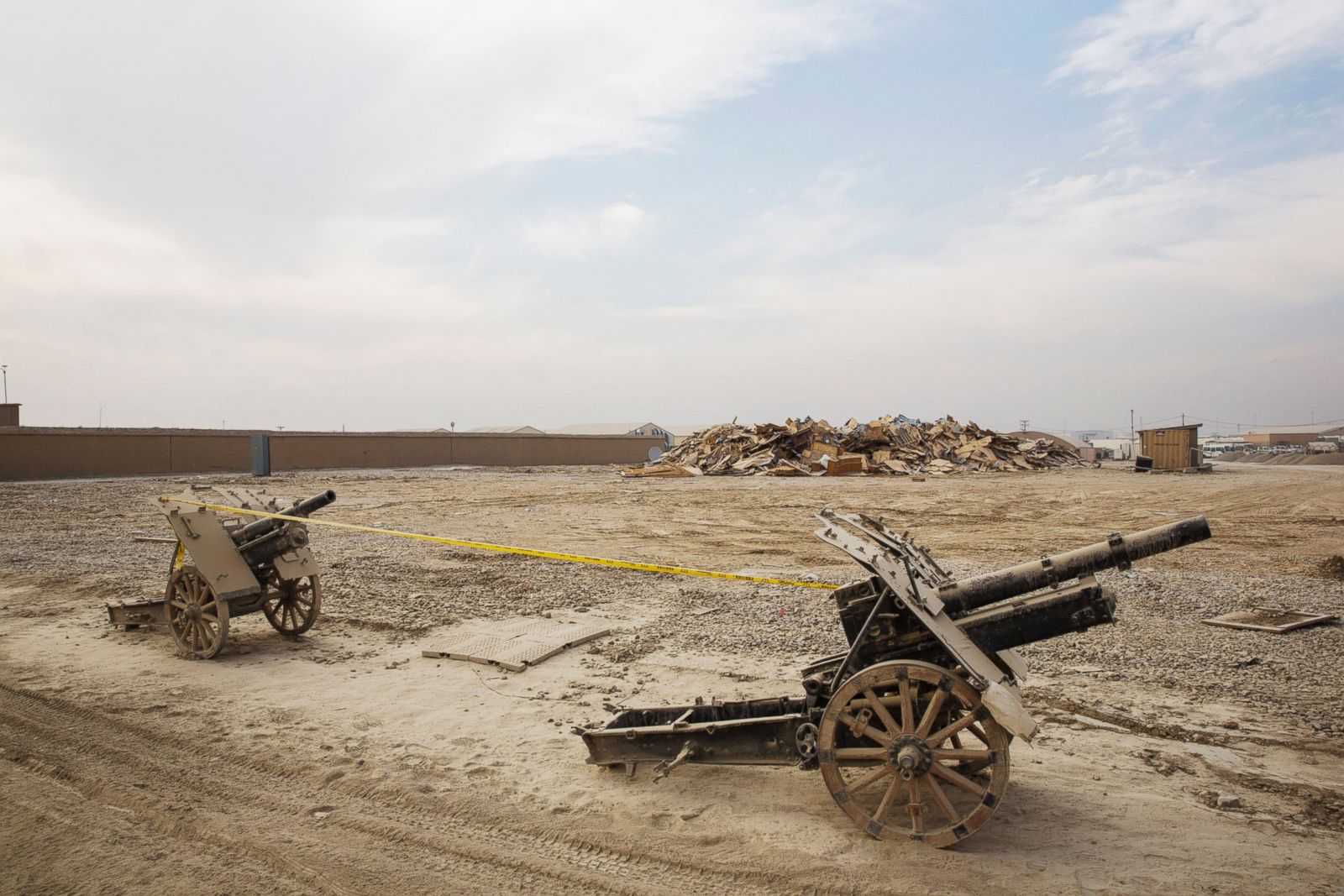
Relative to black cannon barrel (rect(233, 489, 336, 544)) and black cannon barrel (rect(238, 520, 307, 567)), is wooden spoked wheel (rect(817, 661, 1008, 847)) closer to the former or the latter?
black cannon barrel (rect(233, 489, 336, 544))

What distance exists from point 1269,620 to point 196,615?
9.23m

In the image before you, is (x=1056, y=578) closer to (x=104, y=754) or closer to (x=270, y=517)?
(x=104, y=754)

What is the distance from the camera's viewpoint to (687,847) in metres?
3.76

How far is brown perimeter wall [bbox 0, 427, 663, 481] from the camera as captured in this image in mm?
29141

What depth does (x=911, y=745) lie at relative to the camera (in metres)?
3.55

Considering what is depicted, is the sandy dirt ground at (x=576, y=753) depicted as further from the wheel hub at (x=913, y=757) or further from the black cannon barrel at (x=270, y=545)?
the black cannon barrel at (x=270, y=545)

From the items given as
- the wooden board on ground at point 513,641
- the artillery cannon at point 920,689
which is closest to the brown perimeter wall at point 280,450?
the wooden board on ground at point 513,641

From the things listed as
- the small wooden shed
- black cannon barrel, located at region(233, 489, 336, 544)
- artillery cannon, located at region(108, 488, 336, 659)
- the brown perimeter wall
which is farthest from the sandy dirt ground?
the small wooden shed

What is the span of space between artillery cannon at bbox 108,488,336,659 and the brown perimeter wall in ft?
90.2

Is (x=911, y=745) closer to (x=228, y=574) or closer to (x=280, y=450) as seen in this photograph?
(x=228, y=574)

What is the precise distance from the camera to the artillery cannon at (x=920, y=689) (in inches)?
139

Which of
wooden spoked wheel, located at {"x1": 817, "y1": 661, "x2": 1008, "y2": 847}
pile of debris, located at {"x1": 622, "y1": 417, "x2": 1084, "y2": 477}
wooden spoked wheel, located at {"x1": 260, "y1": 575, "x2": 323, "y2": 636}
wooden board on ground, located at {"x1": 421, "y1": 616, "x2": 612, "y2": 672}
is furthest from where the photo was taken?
pile of debris, located at {"x1": 622, "y1": 417, "x2": 1084, "y2": 477}

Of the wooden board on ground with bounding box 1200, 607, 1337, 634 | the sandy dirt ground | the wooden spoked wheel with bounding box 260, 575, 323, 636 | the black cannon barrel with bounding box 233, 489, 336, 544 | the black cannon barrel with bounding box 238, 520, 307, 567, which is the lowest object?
the sandy dirt ground

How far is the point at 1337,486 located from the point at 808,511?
15984mm
